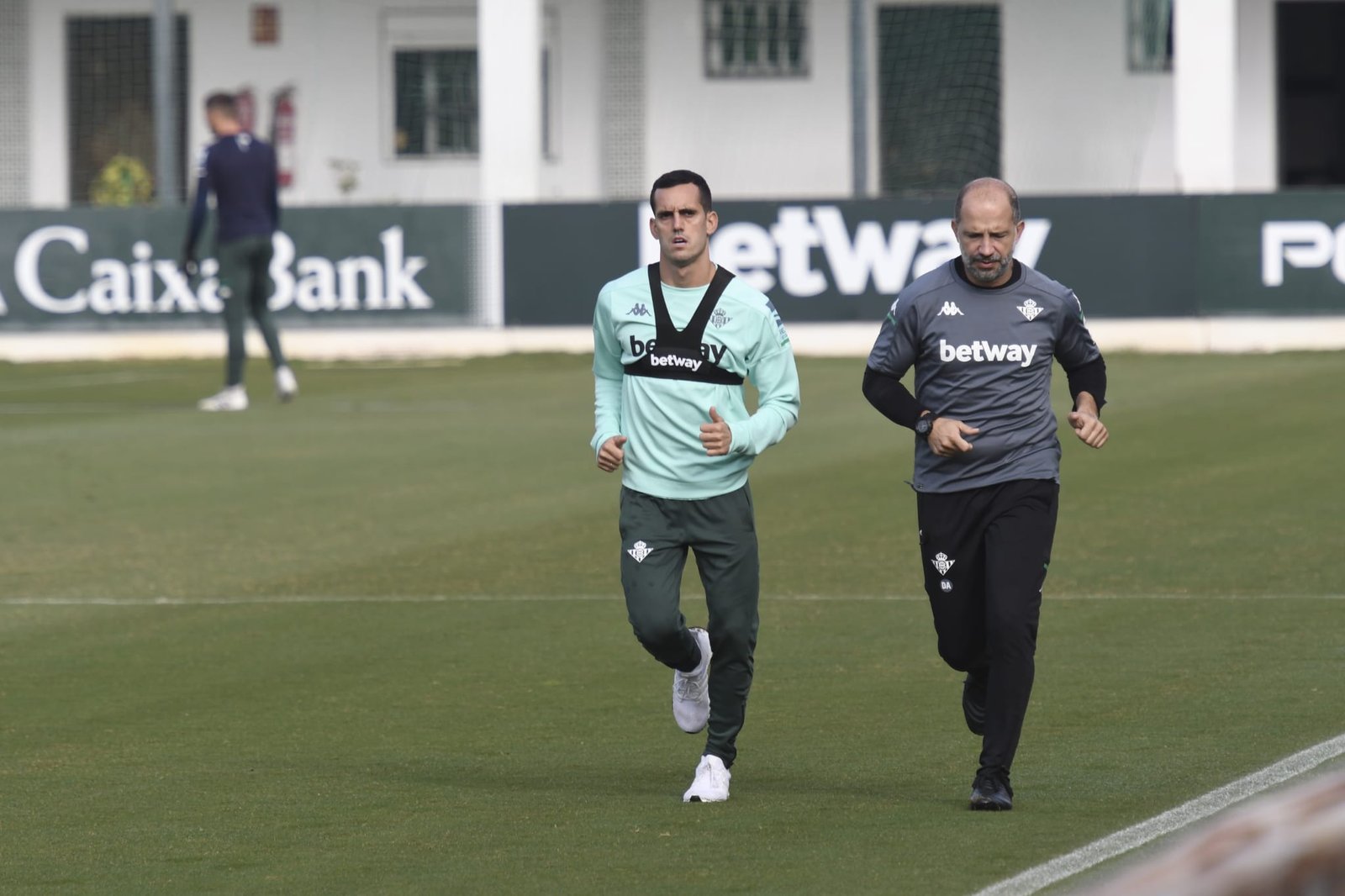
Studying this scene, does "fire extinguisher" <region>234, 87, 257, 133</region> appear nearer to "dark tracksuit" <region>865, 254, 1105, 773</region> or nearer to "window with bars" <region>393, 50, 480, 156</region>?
"window with bars" <region>393, 50, 480, 156</region>

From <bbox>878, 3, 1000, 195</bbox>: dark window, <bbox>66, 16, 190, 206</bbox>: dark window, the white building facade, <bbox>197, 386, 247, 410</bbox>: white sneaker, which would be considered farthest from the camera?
<bbox>66, 16, 190, 206</bbox>: dark window

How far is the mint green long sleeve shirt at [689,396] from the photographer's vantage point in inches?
238

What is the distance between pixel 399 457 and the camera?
15898 mm

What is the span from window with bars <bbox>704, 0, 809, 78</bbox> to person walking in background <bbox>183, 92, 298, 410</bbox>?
1523cm

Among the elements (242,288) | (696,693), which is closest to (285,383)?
(242,288)

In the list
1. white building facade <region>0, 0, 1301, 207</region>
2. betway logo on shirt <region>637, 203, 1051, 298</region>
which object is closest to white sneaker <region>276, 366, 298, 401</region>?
betway logo on shirt <region>637, 203, 1051, 298</region>

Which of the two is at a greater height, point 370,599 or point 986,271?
point 986,271

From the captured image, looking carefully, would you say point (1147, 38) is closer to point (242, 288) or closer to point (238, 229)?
point (238, 229)

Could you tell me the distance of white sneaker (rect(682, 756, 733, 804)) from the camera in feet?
19.5

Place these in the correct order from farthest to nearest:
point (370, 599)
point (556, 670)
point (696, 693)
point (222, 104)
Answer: point (222, 104)
point (370, 599)
point (556, 670)
point (696, 693)

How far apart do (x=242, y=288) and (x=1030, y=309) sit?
14140mm

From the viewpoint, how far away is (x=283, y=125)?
34.3m

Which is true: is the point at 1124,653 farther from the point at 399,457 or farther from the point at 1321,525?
the point at 399,457

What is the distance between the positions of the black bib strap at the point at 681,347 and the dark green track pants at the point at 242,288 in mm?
13503
